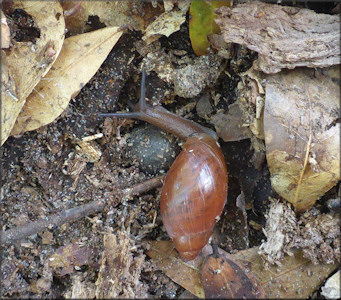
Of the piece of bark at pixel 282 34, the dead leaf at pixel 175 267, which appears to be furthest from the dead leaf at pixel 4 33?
the dead leaf at pixel 175 267

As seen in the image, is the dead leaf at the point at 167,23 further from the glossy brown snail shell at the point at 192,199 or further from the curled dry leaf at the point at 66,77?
the glossy brown snail shell at the point at 192,199

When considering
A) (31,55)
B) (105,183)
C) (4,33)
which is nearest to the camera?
(4,33)

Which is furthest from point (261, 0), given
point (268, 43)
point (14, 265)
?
point (14, 265)

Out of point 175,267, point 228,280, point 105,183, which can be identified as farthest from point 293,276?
point 105,183

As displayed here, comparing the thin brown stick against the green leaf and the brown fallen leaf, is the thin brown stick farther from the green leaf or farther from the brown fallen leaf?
the green leaf

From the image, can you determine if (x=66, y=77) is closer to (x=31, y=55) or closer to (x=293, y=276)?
(x=31, y=55)

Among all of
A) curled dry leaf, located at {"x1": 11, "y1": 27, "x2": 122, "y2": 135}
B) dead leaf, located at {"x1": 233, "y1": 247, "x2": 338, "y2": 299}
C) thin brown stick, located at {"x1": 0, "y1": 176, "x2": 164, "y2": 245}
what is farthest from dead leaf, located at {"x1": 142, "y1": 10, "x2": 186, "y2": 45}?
dead leaf, located at {"x1": 233, "y1": 247, "x2": 338, "y2": 299}
